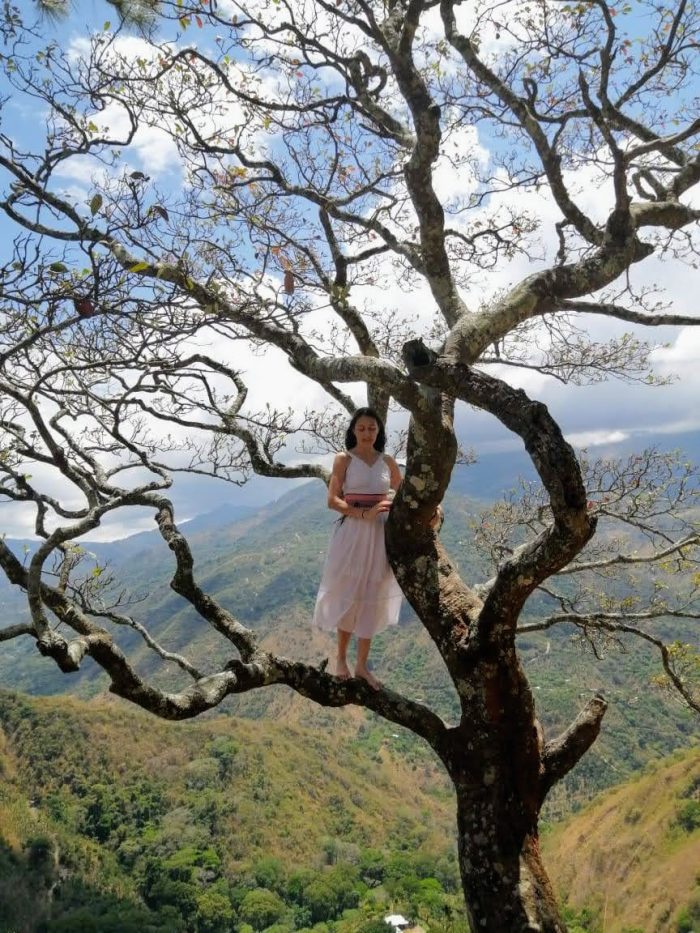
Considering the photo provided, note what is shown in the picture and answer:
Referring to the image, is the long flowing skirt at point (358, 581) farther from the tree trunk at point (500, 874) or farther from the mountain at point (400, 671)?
the mountain at point (400, 671)

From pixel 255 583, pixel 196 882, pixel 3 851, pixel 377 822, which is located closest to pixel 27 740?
pixel 3 851

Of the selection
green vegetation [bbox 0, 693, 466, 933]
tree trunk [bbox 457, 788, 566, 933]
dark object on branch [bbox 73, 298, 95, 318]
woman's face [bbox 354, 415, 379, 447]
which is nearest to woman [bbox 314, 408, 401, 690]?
woman's face [bbox 354, 415, 379, 447]

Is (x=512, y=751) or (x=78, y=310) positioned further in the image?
(x=512, y=751)

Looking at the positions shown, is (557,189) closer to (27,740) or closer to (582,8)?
(582,8)

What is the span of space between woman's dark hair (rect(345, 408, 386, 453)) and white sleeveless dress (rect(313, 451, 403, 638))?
384 millimetres

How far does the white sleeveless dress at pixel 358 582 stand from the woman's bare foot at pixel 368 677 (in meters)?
0.21

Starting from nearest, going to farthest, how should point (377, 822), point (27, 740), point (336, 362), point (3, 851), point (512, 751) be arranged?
point (512, 751), point (336, 362), point (3, 851), point (27, 740), point (377, 822)

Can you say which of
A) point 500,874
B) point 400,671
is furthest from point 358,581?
point 400,671

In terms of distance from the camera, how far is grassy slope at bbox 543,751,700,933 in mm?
43656

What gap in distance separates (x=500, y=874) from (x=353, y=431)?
254 centimetres

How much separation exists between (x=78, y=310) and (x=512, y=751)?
2.95 meters

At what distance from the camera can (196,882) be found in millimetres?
54531

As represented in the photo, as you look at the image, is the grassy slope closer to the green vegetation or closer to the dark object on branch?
the green vegetation

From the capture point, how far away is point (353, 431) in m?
4.28
